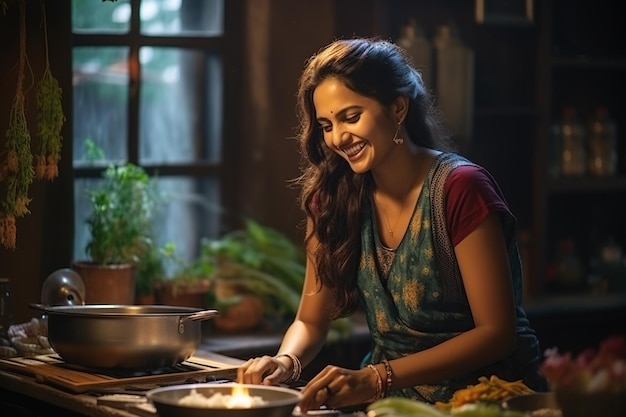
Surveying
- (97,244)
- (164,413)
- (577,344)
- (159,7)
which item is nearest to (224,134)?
(159,7)

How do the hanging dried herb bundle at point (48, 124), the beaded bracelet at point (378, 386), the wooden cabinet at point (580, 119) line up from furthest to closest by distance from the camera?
the wooden cabinet at point (580, 119)
the hanging dried herb bundle at point (48, 124)
the beaded bracelet at point (378, 386)

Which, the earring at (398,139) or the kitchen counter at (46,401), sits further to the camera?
the earring at (398,139)

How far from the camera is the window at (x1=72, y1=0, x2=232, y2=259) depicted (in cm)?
410

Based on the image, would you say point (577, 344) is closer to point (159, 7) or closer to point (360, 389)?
point (159, 7)

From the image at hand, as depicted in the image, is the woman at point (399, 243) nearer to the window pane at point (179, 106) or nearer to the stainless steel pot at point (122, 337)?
the stainless steel pot at point (122, 337)

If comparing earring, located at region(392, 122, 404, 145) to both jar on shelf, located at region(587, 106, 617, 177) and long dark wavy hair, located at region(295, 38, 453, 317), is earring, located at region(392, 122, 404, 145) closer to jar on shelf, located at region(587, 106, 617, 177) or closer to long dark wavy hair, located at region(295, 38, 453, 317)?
long dark wavy hair, located at region(295, 38, 453, 317)

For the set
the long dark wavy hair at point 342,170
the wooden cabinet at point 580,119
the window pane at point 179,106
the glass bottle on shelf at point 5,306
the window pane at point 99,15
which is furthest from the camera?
the wooden cabinet at point 580,119

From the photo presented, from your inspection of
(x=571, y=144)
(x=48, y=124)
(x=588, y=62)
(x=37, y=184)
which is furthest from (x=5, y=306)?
(x=588, y=62)

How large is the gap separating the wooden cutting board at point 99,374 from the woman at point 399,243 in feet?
0.57

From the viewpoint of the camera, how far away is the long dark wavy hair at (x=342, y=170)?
2.84m

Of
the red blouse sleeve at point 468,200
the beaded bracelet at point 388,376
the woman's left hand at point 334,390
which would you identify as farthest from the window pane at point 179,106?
the woman's left hand at point 334,390

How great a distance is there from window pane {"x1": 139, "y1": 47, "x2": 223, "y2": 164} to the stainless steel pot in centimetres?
165

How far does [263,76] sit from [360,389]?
7.12 feet

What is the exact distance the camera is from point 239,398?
2.16 metres
